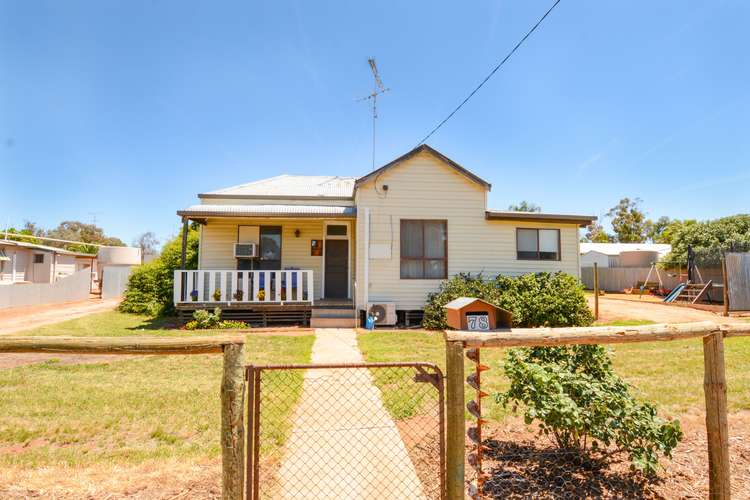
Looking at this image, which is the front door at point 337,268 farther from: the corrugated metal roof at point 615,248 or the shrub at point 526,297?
the corrugated metal roof at point 615,248

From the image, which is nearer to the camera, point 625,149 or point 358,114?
point 358,114

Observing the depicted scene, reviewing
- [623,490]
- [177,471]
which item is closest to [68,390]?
[177,471]

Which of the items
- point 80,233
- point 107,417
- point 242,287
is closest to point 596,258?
point 242,287

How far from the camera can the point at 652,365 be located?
6.66m

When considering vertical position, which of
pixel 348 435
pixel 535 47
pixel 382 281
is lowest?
pixel 348 435

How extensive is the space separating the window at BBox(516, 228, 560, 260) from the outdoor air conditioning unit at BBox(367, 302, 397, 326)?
4.87 metres

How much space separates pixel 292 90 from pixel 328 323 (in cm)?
801

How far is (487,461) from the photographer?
10.6ft

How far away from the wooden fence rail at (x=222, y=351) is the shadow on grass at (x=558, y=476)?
189cm

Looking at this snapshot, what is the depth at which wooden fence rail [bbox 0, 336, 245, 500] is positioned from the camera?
229cm

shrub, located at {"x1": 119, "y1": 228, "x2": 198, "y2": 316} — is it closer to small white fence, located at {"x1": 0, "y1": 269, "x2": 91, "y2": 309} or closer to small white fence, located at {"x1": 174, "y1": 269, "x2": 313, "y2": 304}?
small white fence, located at {"x1": 174, "y1": 269, "x2": 313, "y2": 304}

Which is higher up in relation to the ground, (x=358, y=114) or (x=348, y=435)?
(x=358, y=114)

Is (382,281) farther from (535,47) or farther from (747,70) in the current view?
(747,70)

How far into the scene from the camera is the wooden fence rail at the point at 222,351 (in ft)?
7.50
